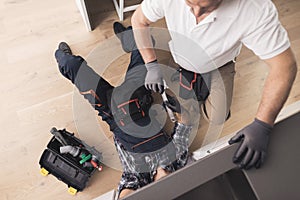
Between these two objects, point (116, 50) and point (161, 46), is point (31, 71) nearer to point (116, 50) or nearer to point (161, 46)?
point (116, 50)

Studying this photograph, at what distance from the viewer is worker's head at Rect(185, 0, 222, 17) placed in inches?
31.5

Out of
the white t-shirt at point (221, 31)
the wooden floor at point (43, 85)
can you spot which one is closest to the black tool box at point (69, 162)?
the wooden floor at point (43, 85)

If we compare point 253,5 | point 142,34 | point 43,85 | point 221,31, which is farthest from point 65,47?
point 253,5

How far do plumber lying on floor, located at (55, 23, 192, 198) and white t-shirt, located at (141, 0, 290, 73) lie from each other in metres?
0.25

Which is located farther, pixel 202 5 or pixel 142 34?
pixel 142 34

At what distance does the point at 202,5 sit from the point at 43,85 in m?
A: 0.92

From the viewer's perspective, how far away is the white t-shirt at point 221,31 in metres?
0.84

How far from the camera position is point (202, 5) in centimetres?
82

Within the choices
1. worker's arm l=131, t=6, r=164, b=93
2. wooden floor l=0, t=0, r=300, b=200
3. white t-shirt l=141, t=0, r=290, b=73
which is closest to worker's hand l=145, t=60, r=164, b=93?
worker's arm l=131, t=6, r=164, b=93

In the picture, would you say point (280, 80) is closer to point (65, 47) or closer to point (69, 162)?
point (69, 162)

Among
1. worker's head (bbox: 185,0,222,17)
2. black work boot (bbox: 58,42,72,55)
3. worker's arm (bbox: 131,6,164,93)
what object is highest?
worker's head (bbox: 185,0,222,17)

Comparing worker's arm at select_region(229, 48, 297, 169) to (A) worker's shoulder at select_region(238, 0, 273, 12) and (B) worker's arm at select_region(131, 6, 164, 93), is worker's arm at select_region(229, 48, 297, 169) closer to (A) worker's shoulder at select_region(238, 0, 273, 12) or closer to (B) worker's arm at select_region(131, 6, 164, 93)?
(A) worker's shoulder at select_region(238, 0, 273, 12)

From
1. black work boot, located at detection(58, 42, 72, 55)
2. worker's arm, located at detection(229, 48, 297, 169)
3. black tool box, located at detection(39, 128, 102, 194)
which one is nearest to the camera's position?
worker's arm, located at detection(229, 48, 297, 169)

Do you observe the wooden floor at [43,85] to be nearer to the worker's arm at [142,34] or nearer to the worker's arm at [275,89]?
the worker's arm at [142,34]
